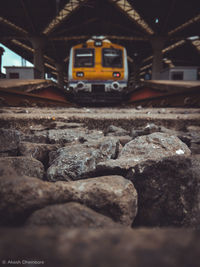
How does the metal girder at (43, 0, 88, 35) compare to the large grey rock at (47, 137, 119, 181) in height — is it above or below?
above

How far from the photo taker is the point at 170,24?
39.9 feet

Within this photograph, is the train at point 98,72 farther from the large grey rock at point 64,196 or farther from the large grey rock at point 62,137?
the large grey rock at point 64,196

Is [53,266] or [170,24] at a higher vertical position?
[170,24]

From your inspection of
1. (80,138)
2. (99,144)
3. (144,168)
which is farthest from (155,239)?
(80,138)

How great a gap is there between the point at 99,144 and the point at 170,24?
1383 cm

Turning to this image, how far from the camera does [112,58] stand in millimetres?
6988

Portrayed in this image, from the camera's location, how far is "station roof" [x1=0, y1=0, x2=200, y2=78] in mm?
10525

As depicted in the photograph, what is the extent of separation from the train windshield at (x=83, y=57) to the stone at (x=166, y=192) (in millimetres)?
6585

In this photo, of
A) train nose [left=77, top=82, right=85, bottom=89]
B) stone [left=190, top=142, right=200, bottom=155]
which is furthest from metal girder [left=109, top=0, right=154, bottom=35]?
stone [left=190, top=142, right=200, bottom=155]

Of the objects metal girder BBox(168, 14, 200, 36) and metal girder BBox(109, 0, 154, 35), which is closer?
metal girder BBox(109, 0, 154, 35)

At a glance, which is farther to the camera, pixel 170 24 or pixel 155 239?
pixel 170 24

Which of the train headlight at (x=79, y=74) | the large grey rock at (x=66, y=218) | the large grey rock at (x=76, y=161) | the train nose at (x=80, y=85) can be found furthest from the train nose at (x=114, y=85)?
the large grey rock at (x=66, y=218)

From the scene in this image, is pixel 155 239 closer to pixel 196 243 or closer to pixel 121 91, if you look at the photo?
pixel 196 243

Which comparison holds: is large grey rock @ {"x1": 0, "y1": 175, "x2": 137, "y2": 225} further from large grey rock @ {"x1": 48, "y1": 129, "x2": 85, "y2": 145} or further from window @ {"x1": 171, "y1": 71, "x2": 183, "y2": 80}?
window @ {"x1": 171, "y1": 71, "x2": 183, "y2": 80}
